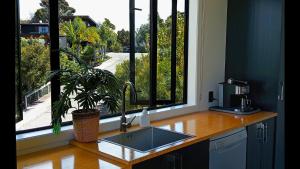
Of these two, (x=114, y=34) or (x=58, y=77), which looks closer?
(x=58, y=77)

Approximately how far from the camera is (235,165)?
2.29 meters

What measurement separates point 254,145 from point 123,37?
1405 mm

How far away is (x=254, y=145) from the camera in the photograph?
252cm

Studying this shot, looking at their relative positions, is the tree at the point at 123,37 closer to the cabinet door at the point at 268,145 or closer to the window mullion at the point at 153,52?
the window mullion at the point at 153,52

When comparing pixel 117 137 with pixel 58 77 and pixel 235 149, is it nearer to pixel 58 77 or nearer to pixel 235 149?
pixel 58 77

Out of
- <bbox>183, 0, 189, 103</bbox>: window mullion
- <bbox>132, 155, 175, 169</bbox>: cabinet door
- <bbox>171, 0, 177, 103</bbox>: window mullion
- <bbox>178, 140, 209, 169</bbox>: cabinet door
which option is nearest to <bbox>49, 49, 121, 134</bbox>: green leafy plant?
<bbox>132, 155, 175, 169</bbox>: cabinet door

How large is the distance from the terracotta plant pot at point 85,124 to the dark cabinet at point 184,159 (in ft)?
1.37

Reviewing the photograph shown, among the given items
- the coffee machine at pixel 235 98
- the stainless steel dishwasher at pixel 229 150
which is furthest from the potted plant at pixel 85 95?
the coffee machine at pixel 235 98

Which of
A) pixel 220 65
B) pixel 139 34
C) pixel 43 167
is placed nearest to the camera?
pixel 43 167

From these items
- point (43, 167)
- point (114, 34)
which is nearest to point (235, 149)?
point (114, 34)

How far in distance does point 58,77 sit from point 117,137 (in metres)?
0.54

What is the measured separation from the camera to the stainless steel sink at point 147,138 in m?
1.99

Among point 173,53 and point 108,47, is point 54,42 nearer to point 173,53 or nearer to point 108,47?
point 108,47

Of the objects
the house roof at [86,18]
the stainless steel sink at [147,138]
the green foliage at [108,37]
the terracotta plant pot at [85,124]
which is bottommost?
the stainless steel sink at [147,138]
